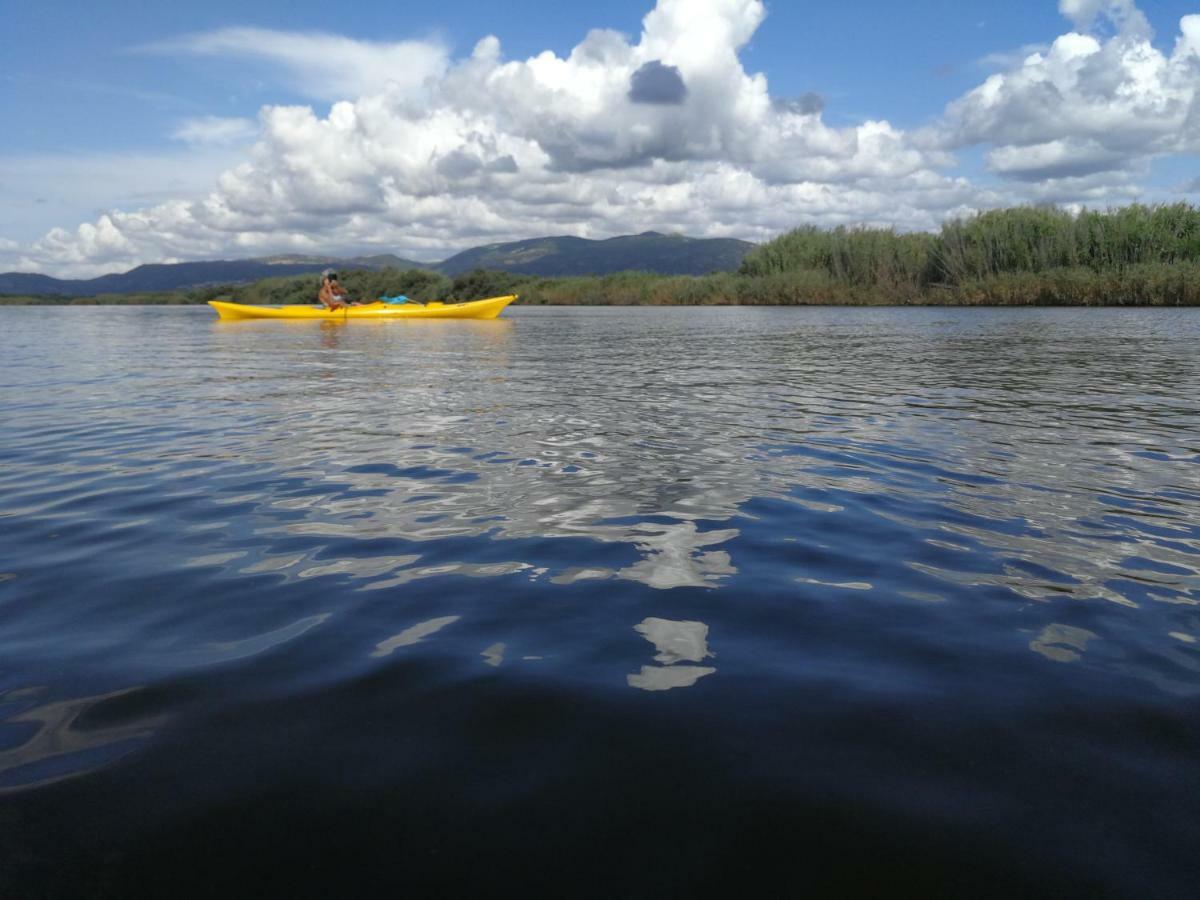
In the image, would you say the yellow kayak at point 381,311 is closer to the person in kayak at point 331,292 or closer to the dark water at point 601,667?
the person in kayak at point 331,292

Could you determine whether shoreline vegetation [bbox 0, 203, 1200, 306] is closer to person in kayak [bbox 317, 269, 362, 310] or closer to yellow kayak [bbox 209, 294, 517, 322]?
yellow kayak [bbox 209, 294, 517, 322]

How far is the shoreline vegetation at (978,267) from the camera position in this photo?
45.5m

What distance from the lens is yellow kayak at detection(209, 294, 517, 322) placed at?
1217 inches

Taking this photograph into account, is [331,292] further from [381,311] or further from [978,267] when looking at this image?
[978,267]

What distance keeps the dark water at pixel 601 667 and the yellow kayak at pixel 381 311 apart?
23.8 m

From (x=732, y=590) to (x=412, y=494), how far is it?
281 centimetres

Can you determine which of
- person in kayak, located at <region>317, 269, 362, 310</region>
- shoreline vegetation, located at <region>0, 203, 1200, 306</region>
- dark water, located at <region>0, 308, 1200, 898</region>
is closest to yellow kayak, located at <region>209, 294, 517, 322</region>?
person in kayak, located at <region>317, 269, 362, 310</region>

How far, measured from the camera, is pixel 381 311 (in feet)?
101

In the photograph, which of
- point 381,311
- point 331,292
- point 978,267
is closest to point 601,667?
point 381,311

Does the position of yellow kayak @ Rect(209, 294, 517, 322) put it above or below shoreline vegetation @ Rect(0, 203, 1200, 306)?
below

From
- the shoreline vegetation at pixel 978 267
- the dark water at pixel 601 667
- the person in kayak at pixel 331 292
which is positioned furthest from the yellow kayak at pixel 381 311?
the shoreline vegetation at pixel 978 267

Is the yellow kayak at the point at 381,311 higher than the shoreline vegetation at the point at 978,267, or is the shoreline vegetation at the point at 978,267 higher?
the shoreline vegetation at the point at 978,267

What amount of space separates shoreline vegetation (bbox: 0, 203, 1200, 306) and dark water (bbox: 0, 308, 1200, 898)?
44353mm

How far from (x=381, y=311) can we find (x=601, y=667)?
29.6 meters
